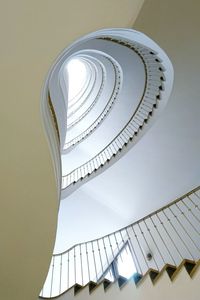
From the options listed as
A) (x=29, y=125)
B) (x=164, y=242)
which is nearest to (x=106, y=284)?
(x=164, y=242)

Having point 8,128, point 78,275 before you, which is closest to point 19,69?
point 8,128

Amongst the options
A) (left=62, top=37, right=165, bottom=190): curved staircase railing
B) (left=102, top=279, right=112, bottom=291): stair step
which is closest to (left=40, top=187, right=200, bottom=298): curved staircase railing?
(left=102, top=279, right=112, bottom=291): stair step

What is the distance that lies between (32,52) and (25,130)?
25.5 inches

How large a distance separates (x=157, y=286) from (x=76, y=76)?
912cm

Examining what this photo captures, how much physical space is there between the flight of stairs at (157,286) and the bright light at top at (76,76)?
7827 millimetres

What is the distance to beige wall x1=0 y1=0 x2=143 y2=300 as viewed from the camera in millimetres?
1956

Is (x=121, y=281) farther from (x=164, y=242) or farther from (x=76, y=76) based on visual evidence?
(x=76, y=76)

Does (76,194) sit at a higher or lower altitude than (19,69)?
higher

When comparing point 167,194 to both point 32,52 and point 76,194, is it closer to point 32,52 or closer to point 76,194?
point 76,194

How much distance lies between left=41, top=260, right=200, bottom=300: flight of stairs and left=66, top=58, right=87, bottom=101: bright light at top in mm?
7827

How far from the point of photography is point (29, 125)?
2.23m

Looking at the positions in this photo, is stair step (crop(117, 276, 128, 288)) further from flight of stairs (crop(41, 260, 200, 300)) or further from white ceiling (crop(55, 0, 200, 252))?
white ceiling (crop(55, 0, 200, 252))

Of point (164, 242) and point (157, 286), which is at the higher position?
point (164, 242)

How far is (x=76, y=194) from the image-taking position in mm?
7090
